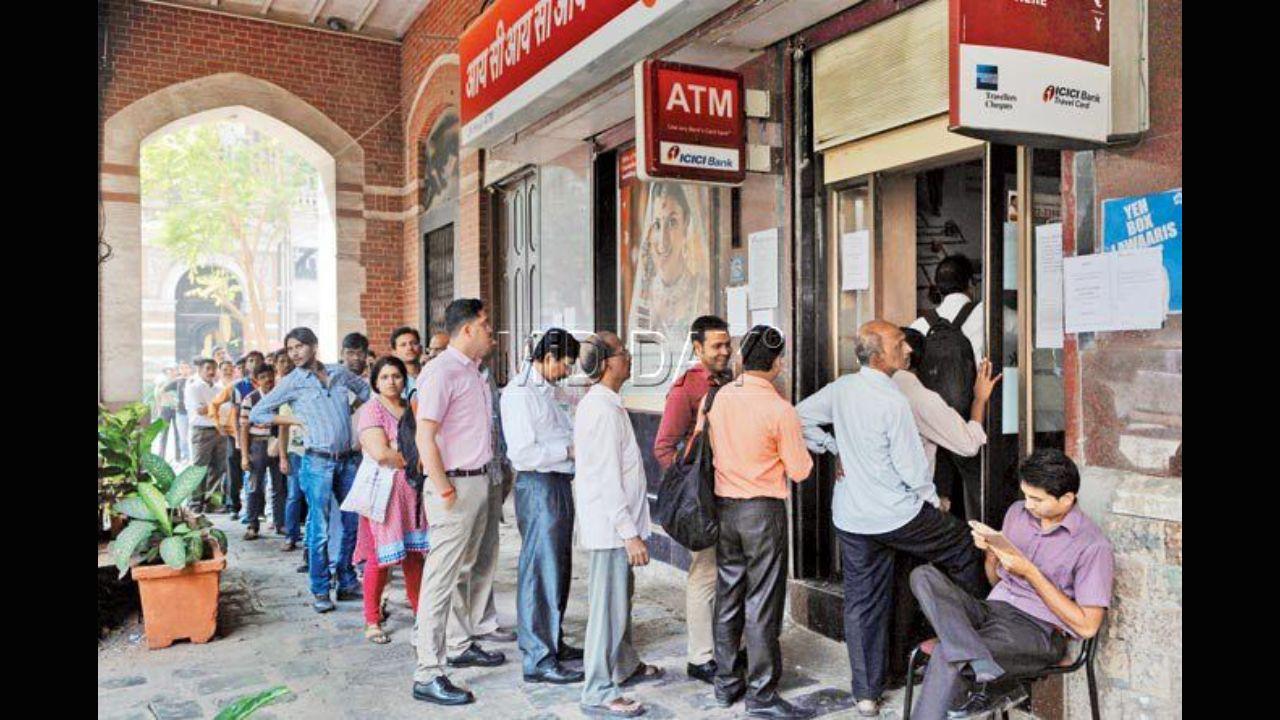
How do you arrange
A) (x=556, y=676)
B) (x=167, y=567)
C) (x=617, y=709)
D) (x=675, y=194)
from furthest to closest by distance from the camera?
(x=675, y=194)
(x=167, y=567)
(x=556, y=676)
(x=617, y=709)

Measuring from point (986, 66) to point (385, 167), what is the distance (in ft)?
36.4

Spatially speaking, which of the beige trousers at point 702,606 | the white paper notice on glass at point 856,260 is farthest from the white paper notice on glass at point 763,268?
the beige trousers at point 702,606

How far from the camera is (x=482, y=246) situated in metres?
10.6

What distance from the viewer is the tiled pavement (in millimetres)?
4484

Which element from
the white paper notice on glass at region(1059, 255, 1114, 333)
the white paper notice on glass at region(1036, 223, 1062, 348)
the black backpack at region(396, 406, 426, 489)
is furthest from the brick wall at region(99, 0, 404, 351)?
the white paper notice on glass at region(1059, 255, 1114, 333)

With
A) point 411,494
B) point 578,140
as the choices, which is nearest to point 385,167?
point 578,140

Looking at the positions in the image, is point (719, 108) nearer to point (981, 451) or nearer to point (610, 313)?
point (981, 451)

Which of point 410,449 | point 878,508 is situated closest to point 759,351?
point 878,508

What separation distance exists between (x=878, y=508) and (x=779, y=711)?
3.42ft

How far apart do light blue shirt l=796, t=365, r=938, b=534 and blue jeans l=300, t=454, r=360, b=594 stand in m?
3.51

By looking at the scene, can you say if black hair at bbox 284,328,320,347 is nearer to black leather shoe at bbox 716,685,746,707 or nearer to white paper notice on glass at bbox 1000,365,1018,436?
black leather shoe at bbox 716,685,746,707

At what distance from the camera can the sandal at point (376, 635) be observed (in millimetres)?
5562

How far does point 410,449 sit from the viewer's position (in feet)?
17.4

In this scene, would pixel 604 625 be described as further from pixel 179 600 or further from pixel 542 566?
pixel 179 600
